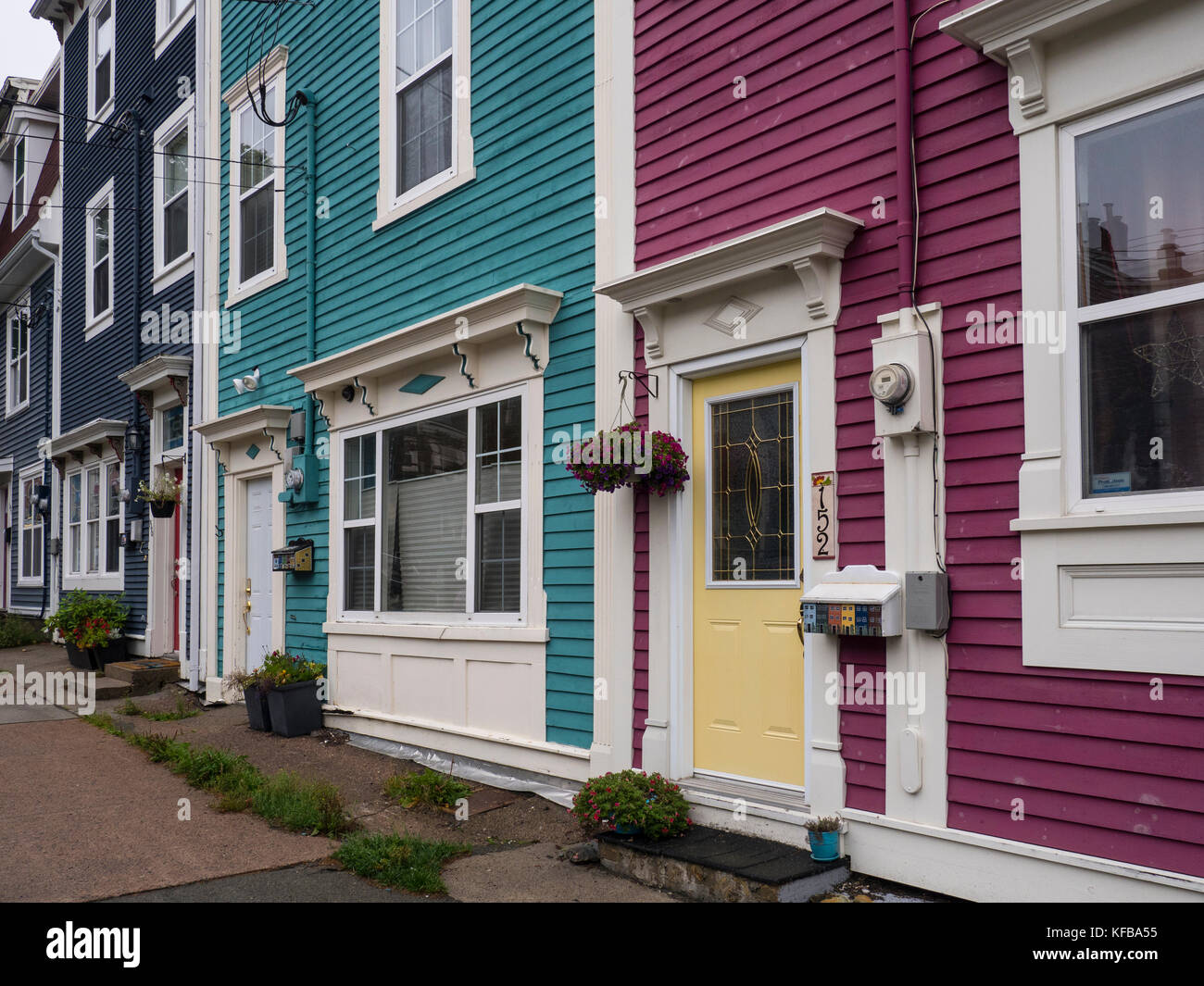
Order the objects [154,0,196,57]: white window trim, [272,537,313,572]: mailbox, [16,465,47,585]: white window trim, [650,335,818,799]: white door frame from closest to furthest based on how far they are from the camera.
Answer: [650,335,818,799]: white door frame → [272,537,313,572]: mailbox → [154,0,196,57]: white window trim → [16,465,47,585]: white window trim

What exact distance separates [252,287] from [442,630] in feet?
16.5

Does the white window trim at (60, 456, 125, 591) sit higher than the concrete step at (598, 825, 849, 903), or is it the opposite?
the white window trim at (60, 456, 125, 591)

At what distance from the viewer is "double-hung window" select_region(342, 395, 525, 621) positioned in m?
7.38

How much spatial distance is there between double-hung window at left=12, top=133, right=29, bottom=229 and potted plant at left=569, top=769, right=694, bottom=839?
19.0 m

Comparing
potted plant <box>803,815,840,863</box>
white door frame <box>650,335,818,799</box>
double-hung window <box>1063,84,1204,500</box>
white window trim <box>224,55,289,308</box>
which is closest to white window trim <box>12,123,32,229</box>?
white window trim <box>224,55,289,308</box>

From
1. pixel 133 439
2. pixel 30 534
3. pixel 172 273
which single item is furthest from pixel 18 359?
pixel 172 273

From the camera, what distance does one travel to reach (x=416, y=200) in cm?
832

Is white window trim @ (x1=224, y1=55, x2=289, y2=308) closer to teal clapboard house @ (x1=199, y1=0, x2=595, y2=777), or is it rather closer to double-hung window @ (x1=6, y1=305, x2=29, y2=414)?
teal clapboard house @ (x1=199, y1=0, x2=595, y2=777)

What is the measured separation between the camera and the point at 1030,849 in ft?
13.8

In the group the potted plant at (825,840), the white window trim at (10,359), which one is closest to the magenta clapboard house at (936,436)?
the potted plant at (825,840)

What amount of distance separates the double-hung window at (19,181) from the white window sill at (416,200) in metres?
14.3

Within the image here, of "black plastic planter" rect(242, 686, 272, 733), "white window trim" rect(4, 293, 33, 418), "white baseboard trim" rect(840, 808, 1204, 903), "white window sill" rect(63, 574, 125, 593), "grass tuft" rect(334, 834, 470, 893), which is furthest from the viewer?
"white window trim" rect(4, 293, 33, 418)

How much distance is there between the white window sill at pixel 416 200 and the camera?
7824 mm

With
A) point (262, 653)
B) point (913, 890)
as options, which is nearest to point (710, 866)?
point (913, 890)
